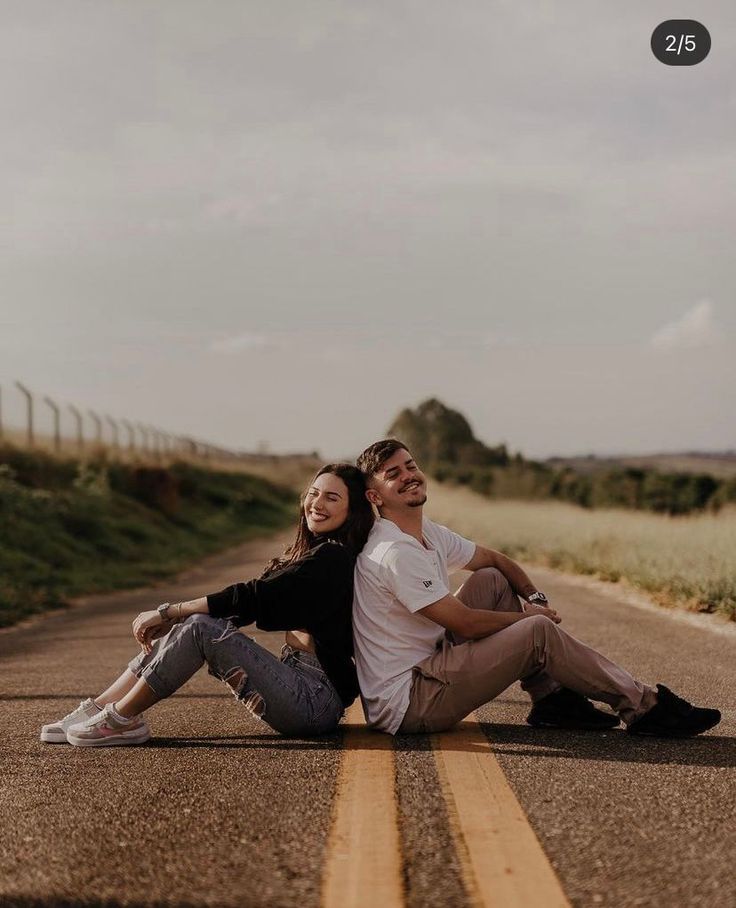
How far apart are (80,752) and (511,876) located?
2.43 meters

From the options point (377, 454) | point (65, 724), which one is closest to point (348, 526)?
point (377, 454)

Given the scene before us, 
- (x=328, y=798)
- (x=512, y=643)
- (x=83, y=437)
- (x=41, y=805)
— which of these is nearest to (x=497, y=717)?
(x=512, y=643)

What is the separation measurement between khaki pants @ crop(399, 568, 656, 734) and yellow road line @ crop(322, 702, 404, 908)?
0.31 metres

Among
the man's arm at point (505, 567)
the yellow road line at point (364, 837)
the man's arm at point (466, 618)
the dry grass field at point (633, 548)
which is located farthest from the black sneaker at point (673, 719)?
the dry grass field at point (633, 548)

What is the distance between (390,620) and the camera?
4934 millimetres

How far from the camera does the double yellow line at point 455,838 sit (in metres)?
2.84

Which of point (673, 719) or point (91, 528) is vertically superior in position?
point (673, 719)

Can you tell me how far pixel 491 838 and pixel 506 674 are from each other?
1618 mm

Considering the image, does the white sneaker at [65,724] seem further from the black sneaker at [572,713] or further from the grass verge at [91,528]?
the grass verge at [91,528]

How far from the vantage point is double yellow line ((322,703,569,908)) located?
2.84 m

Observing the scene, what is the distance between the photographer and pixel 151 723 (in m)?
5.52

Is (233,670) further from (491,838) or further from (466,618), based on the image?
(491,838)

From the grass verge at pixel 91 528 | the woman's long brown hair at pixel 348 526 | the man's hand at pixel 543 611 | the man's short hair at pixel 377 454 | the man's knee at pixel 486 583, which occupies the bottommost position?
the grass verge at pixel 91 528

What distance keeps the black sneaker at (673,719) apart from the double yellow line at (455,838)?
750 mm
